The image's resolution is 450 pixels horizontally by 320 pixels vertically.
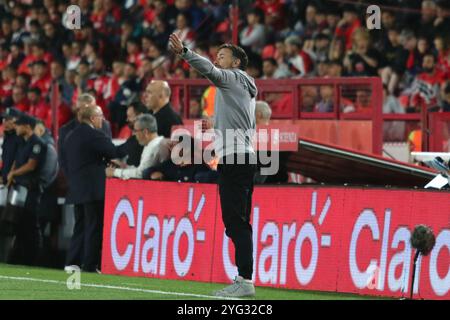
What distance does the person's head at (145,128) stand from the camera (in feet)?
49.3

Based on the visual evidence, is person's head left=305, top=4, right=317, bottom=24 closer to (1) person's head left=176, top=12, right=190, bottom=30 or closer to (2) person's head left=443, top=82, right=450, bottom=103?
(1) person's head left=176, top=12, right=190, bottom=30

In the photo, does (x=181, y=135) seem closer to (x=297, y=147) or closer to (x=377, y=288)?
(x=297, y=147)

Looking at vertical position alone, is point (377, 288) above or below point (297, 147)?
below

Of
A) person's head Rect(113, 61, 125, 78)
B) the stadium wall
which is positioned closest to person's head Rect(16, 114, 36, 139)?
the stadium wall

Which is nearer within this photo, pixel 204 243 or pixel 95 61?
pixel 204 243

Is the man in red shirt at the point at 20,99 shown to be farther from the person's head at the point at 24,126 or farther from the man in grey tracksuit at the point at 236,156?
the man in grey tracksuit at the point at 236,156

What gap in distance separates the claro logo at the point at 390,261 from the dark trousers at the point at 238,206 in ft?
5.06

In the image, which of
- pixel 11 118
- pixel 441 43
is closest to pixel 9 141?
pixel 11 118

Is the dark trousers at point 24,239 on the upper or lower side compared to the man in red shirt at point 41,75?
lower

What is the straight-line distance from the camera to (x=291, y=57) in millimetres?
19984

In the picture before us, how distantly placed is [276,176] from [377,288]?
2647mm

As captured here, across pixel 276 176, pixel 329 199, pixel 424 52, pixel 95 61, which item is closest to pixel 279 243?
pixel 329 199

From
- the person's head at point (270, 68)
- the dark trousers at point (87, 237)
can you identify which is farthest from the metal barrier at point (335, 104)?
the dark trousers at point (87, 237)

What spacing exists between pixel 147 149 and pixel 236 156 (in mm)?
3959
